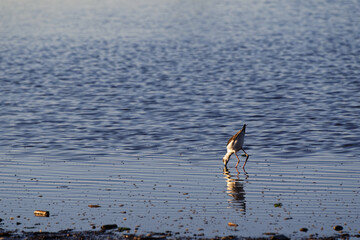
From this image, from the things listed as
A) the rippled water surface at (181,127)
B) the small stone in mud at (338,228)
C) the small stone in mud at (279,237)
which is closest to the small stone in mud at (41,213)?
the rippled water surface at (181,127)

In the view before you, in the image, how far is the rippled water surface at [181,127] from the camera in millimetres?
15109

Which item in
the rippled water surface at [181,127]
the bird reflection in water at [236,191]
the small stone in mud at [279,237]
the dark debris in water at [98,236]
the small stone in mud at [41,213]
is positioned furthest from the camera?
the bird reflection in water at [236,191]

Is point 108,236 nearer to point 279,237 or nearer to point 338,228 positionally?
point 279,237

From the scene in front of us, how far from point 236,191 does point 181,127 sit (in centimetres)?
1053

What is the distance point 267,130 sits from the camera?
26328 millimetres

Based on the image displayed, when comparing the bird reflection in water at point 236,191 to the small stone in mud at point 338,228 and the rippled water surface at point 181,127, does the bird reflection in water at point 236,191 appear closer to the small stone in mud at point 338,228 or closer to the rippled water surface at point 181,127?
the rippled water surface at point 181,127

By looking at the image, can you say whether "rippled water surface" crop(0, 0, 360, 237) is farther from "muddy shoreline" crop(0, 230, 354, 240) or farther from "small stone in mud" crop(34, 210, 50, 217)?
"muddy shoreline" crop(0, 230, 354, 240)

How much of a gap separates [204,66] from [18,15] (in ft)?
140

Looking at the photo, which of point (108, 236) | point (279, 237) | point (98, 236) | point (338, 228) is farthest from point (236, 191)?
point (98, 236)

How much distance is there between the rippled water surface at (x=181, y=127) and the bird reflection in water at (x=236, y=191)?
0.17 ft

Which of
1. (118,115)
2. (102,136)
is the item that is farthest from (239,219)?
(118,115)

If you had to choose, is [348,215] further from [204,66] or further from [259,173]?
[204,66]

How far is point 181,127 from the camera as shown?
27.3 metres

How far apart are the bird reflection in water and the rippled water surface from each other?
0.17 ft
